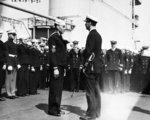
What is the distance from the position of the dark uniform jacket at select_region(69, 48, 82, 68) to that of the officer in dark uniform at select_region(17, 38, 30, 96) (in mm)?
2515

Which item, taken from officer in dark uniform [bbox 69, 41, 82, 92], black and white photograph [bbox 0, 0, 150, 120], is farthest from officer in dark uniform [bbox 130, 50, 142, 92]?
officer in dark uniform [bbox 69, 41, 82, 92]

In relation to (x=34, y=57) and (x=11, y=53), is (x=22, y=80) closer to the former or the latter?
(x=34, y=57)

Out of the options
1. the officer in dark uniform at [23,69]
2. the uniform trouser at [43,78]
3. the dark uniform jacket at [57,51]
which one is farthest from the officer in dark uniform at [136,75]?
the dark uniform jacket at [57,51]

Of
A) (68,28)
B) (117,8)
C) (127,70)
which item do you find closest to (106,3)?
(117,8)

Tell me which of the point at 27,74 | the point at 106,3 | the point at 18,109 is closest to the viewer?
the point at 18,109

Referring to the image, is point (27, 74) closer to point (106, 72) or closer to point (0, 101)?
point (0, 101)

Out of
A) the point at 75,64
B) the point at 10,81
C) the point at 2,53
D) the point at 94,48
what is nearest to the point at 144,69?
the point at 75,64

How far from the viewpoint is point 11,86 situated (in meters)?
9.30

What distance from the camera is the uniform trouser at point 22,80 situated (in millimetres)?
9790

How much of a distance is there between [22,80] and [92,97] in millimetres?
4217

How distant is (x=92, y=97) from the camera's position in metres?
6.21

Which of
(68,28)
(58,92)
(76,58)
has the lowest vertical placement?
(58,92)

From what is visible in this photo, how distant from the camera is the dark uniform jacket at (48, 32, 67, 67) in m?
6.55

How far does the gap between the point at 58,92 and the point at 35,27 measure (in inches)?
1012
